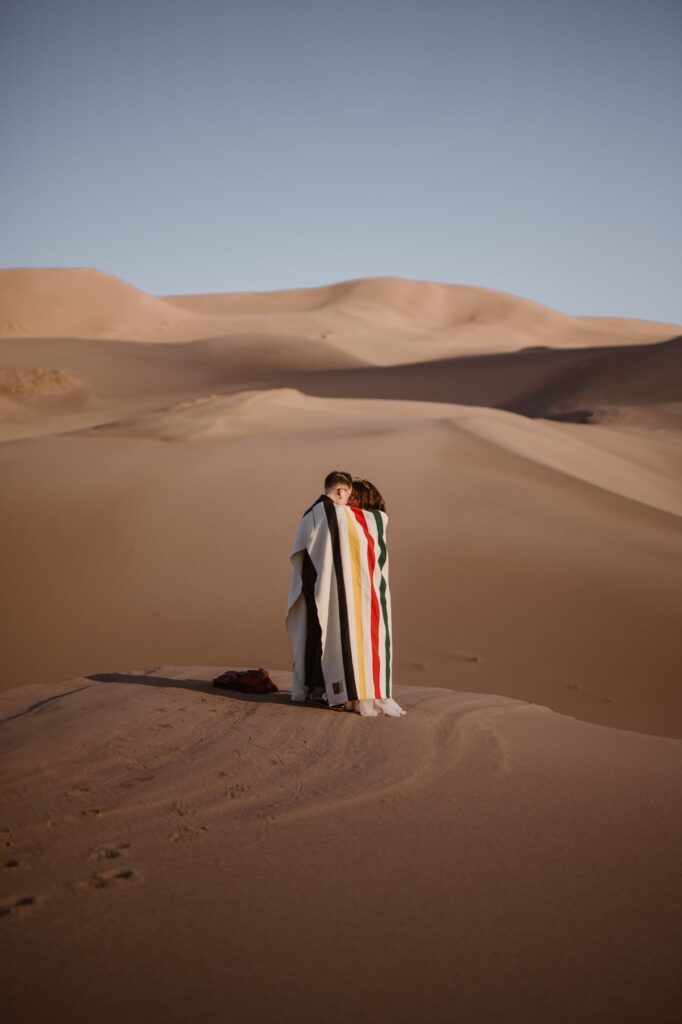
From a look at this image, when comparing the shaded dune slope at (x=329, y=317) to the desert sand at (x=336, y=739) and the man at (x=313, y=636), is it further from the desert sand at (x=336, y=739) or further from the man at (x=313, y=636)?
the man at (x=313, y=636)

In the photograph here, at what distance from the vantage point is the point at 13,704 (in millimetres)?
5508

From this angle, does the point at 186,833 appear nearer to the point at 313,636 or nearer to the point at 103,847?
the point at 103,847

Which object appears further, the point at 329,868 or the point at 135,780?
the point at 135,780

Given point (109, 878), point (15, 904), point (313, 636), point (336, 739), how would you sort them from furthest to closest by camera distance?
point (313, 636) < point (336, 739) < point (109, 878) < point (15, 904)

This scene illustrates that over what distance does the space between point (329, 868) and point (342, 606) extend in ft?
6.71

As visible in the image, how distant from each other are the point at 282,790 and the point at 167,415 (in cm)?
1522

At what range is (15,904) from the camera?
285cm

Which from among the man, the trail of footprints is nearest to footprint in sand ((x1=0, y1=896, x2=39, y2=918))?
the trail of footprints

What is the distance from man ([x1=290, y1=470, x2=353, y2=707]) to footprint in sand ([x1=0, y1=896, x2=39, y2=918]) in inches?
97.5

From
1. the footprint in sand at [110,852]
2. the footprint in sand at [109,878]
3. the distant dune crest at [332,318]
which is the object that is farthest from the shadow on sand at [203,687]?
the distant dune crest at [332,318]

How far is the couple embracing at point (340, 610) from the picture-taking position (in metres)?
5.10

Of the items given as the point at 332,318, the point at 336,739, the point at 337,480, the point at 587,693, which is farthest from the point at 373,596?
the point at 332,318

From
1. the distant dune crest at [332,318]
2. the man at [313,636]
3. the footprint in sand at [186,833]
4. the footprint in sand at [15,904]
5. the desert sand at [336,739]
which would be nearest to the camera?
the desert sand at [336,739]

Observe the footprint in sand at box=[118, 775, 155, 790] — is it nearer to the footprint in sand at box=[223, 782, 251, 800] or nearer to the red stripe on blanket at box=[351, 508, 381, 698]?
the footprint in sand at box=[223, 782, 251, 800]
